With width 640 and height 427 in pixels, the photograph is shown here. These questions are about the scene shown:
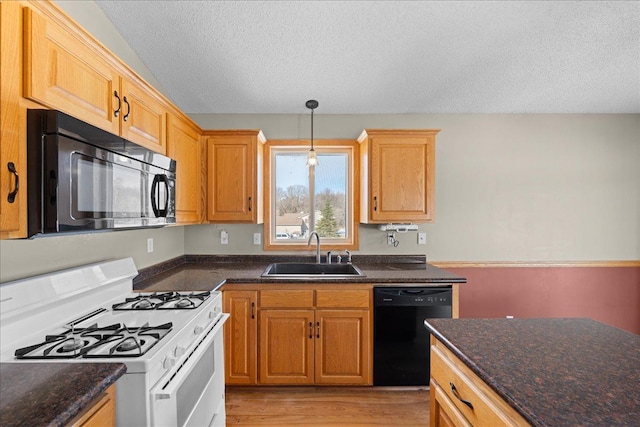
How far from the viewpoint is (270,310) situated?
7.66ft

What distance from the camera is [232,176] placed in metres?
2.67

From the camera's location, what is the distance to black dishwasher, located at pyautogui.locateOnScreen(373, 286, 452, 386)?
231cm

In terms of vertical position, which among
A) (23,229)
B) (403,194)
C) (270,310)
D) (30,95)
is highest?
(30,95)

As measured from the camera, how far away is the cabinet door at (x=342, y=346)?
2336 mm

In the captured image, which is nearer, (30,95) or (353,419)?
(30,95)

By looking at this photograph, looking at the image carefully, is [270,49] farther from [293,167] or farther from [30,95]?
[30,95]

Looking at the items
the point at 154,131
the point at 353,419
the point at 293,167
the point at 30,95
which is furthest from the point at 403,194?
the point at 30,95

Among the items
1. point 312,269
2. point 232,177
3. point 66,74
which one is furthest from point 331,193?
point 66,74

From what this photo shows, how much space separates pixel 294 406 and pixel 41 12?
2526mm

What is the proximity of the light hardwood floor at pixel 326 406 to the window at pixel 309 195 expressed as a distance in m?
1.34

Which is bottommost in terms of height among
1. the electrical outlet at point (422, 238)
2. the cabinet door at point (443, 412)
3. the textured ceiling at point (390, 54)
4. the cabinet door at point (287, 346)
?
the cabinet door at point (287, 346)

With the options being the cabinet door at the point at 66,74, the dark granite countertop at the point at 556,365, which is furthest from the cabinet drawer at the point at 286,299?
the cabinet door at the point at 66,74

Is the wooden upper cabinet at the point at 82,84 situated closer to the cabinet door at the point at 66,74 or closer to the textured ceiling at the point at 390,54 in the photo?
the cabinet door at the point at 66,74

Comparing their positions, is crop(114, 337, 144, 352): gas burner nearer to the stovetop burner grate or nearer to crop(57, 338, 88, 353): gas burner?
the stovetop burner grate
